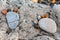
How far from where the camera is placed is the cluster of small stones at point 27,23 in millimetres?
2443

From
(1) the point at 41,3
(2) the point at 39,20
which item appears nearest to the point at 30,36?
(2) the point at 39,20

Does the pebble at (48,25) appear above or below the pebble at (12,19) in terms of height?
below

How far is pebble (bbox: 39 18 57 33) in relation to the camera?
8.55ft

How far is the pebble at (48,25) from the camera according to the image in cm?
261

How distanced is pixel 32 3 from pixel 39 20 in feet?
1.35

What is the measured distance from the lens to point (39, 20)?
8.98ft

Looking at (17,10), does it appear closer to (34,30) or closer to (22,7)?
(22,7)

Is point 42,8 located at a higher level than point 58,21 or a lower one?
higher

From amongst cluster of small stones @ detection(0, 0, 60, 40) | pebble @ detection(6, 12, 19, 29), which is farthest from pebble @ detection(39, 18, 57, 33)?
pebble @ detection(6, 12, 19, 29)

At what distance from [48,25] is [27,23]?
1.00 feet

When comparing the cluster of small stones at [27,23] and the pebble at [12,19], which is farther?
the pebble at [12,19]

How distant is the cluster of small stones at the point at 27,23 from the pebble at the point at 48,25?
0.06 m

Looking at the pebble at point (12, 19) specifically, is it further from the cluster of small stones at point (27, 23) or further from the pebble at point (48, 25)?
the pebble at point (48, 25)

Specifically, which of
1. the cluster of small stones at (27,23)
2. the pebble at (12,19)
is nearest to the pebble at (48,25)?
the cluster of small stones at (27,23)
